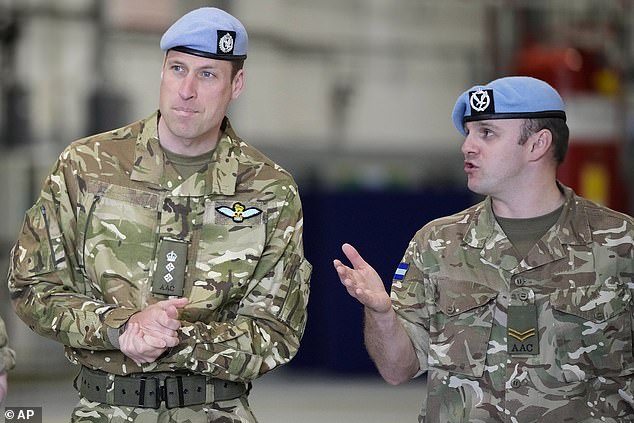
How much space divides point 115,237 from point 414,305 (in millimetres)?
786

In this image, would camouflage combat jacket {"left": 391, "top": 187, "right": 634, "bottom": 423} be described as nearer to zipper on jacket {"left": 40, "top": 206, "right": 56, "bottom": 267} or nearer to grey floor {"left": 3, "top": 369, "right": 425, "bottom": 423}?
zipper on jacket {"left": 40, "top": 206, "right": 56, "bottom": 267}

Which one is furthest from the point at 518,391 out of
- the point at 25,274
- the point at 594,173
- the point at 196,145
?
the point at 594,173

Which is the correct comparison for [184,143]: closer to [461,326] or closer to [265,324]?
[265,324]

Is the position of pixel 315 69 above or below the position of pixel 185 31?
below

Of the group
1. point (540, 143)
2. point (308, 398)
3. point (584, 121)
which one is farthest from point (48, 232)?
point (584, 121)

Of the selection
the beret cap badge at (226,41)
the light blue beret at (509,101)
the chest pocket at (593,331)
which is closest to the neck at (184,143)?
the beret cap badge at (226,41)

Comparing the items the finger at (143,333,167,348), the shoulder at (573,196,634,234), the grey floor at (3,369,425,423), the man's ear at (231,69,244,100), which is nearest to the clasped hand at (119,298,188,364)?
the finger at (143,333,167,348)

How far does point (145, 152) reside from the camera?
3.26 meters

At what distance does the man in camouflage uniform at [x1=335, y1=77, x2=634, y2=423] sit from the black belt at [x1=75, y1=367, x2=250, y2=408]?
441mm

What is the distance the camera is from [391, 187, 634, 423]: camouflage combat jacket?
326 centimetres

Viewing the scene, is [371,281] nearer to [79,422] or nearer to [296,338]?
[296,338]

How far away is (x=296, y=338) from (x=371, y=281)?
0.23 metres

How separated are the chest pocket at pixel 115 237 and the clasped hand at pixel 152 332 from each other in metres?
0.19

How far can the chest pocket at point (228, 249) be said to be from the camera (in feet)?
10.4
